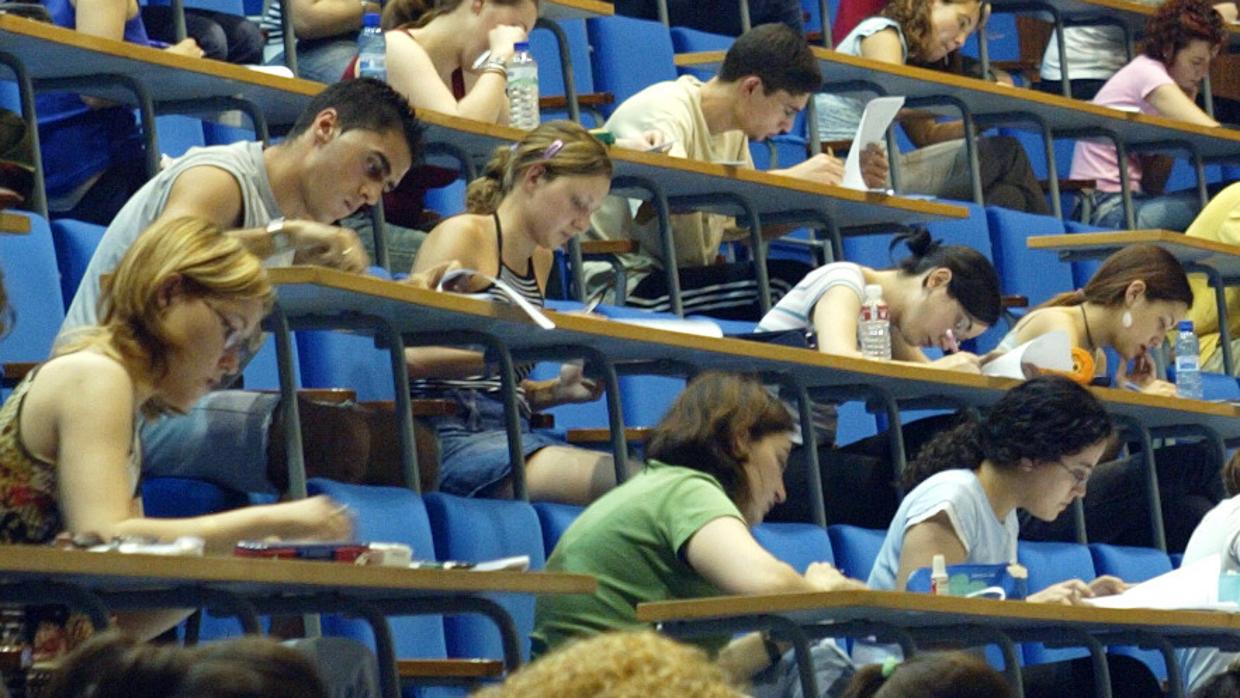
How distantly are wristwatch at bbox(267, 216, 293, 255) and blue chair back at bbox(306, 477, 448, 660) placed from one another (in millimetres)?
302

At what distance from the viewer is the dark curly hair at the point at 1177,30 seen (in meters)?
6.38

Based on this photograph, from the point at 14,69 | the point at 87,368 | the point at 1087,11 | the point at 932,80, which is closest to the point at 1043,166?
the point at 1087,11

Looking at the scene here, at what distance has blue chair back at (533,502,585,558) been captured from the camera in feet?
11.3

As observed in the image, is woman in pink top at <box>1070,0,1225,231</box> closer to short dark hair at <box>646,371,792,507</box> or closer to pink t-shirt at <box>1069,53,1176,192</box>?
pink t-shirt at <box>1069,53,1176,192</box>

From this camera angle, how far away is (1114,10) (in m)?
6.82

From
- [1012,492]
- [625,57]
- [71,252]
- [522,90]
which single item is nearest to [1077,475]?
[1012,492]

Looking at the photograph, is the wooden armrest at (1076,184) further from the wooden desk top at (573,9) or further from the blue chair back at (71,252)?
the blue chair back at (71,252)

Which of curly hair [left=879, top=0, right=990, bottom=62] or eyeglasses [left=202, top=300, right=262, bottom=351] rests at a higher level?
curly hair [left=879, top=0, right=990, bottom=62]

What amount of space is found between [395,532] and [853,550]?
42.4 inches

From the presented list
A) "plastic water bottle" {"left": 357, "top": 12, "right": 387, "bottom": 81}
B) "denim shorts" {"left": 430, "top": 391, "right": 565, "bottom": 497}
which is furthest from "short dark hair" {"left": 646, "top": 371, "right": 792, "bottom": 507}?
"plastic water bottle" {"left": 357, "top": 12, "right": 387, "bottom": 81}

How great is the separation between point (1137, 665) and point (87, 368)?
1.88 metres

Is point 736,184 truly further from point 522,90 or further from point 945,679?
point 945,679

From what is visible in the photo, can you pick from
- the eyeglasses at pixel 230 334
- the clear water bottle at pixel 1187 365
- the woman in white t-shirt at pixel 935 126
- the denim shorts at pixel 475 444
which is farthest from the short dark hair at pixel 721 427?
the woman in white t-shirt at pixel 935 126

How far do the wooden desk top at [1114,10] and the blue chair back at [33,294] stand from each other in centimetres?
410
